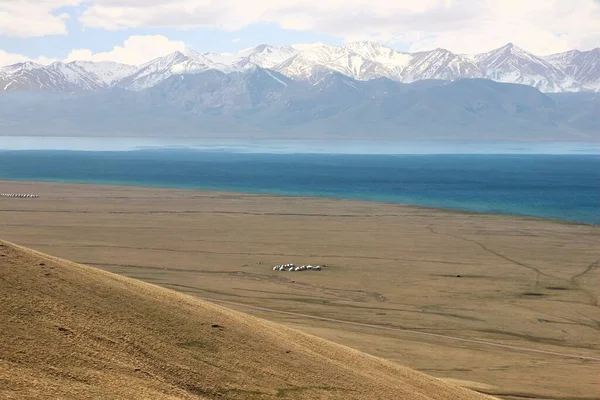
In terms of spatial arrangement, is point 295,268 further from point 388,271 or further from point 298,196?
point 298,196

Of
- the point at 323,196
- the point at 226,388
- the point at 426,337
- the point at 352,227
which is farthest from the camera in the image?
the point at 323,196

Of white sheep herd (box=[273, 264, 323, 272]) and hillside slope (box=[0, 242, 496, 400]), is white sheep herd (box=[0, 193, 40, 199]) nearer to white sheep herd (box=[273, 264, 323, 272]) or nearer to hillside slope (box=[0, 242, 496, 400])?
white sheep herd (box=[273, 264, 323, 272])

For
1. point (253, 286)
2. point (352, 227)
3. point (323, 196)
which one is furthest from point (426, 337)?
point (323, 196)

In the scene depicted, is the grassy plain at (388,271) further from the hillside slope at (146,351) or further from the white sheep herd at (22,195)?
the hillside slope at (146,351)

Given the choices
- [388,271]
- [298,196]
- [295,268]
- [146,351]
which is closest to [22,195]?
[298,196]

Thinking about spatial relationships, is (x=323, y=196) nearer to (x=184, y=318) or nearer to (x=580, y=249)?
(x=580, y=249)
